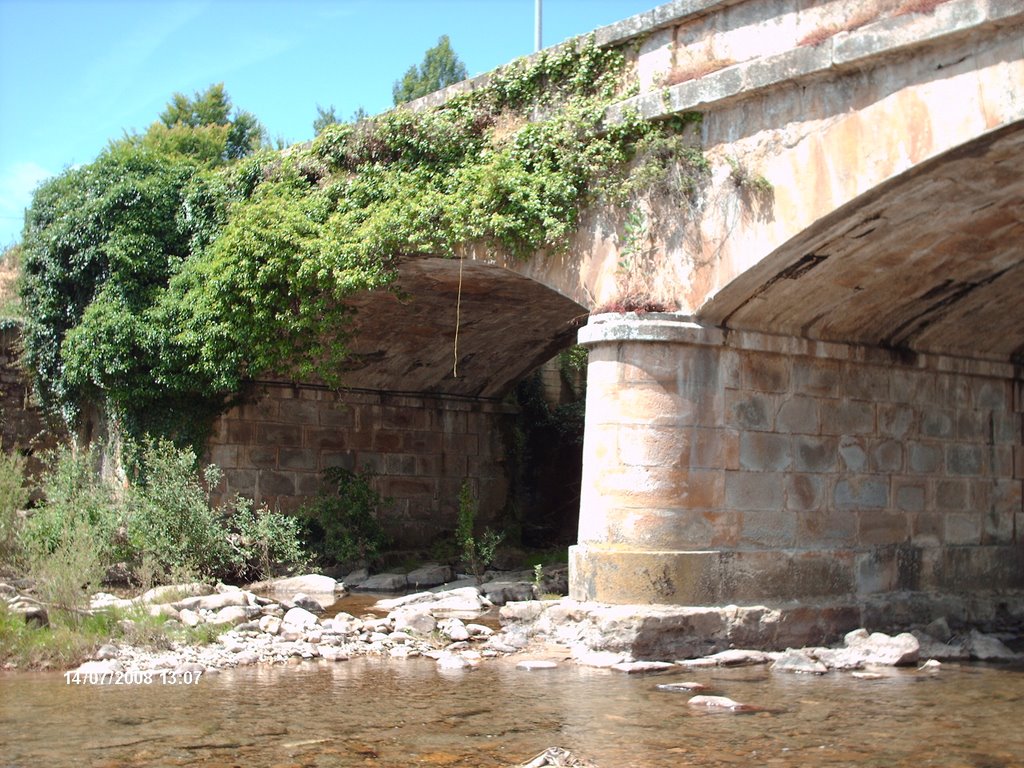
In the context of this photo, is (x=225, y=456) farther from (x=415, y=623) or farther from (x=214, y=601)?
(x=415, y=623)

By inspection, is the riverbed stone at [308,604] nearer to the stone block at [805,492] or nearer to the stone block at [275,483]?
the stone block at [275,483]

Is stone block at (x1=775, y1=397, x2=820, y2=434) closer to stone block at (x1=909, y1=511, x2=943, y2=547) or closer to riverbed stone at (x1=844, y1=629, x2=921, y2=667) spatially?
stone block at (x1=909, y1=511, x2=943, y2=547)

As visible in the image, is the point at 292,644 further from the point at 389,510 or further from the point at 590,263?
the point at 389,510

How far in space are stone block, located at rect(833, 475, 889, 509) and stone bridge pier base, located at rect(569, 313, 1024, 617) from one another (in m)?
0.01

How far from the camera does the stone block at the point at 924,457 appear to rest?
9938mm

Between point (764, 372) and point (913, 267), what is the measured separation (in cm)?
→ 131

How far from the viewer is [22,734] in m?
5.76

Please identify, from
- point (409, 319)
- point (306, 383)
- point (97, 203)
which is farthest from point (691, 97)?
point (97, 203)

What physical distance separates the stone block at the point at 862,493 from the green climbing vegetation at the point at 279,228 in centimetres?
283

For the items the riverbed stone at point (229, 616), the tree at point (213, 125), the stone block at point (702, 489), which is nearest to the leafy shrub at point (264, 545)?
the riverbed stone at point (229, 616)

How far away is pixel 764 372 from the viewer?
29.2 feet

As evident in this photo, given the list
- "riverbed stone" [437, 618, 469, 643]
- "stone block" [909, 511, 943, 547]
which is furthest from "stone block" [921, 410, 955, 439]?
"riverbed stone" [437, 618, 469, 643]

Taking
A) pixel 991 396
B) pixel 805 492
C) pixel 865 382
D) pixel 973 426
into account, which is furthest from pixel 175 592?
pixel 991 396

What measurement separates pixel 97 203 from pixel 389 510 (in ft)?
15.9
